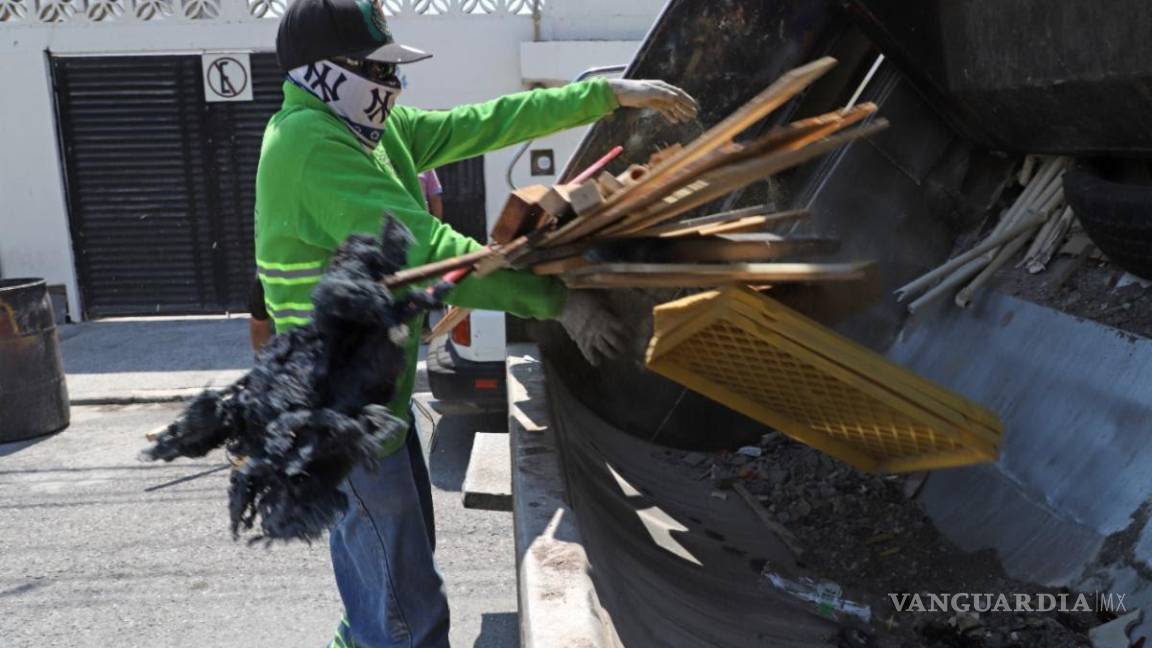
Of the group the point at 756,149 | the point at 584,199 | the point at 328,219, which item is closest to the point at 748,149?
the point at 756,149

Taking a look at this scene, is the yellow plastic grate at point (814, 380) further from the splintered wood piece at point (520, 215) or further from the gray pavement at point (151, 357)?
the gray pavement at point (151, 357)

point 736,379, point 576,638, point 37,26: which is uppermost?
point 37,26

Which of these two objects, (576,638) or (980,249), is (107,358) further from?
(576,638)

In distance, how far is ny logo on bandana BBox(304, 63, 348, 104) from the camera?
264cm

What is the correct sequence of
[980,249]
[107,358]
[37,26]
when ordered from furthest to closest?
[37,26]
[107,358]
[980,249]

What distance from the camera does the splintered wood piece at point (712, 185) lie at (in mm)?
2354

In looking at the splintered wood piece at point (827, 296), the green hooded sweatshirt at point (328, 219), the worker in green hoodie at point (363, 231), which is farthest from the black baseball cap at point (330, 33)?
the splintered wood piece at point (827, 296)

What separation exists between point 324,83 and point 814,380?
1.52 meters

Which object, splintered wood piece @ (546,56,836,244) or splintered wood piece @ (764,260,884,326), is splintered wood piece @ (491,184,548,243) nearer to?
splintered wood piece @ (546,56,836,244)

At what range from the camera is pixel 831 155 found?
4.41m

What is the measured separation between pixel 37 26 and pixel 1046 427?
1035 centimetres

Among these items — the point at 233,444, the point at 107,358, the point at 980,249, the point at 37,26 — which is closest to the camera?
the point at 233,444

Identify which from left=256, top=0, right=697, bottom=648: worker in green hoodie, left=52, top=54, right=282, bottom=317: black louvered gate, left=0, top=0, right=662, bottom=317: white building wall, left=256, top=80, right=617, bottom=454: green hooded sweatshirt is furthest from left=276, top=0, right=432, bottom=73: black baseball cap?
left=52, top=54, right=282, bottom=317: black louvered gate

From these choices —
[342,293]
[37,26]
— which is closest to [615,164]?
[342,293]
